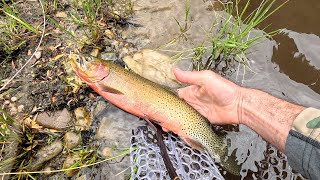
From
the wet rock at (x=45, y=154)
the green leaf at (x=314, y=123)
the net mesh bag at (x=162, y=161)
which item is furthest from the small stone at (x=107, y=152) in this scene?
the green leaf at (x=314, y=123)

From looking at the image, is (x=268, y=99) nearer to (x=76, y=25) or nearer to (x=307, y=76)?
(x=307, y=76)

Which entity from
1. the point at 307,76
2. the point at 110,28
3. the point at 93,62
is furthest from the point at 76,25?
the point at 307,76

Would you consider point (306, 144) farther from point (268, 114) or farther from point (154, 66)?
point (154, 66)

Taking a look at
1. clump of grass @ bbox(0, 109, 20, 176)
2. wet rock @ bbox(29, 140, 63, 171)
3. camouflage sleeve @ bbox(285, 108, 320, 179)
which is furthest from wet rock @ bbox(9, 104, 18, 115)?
camouflage sleeve @ bbox(285, 108, 320, 179)

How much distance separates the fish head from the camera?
10.6ft

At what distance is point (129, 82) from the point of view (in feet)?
10.7

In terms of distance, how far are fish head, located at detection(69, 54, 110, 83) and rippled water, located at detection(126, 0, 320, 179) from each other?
3.35 ft

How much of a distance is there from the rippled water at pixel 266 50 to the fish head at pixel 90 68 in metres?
1.02

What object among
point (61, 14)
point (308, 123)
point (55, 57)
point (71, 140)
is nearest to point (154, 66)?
point (55, 57)

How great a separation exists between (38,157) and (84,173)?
0.47 metres

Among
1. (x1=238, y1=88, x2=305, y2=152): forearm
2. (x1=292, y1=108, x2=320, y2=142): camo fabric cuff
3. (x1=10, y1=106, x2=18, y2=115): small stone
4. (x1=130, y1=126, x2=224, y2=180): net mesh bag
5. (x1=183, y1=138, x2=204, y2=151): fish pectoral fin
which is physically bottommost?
(x1=10, y1=106, x2=18, y2=115): small stone

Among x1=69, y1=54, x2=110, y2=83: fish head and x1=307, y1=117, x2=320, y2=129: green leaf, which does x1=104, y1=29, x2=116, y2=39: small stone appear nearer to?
x1=69, y1=54, x2=110, y2=83: fish head

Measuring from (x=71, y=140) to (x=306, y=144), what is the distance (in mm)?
2113

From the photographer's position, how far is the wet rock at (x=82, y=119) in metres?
3.49
